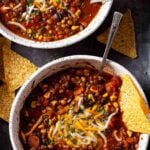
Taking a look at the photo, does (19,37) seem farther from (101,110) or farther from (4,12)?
(101,110)

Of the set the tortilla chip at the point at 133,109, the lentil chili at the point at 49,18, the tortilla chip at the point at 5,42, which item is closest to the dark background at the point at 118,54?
the tortilla chip at the point at 5,42

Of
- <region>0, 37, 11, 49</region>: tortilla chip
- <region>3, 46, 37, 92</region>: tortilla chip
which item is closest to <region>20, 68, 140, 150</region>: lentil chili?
<region>3, 46, 37, 92</region>: tortilla chip

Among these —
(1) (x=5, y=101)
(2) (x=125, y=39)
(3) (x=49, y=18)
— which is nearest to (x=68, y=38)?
(3) (x=49, y=18)

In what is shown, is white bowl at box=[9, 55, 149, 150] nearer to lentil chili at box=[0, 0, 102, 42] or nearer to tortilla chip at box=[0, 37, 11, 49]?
lentil chili at box=[0, 0, 102, 42]

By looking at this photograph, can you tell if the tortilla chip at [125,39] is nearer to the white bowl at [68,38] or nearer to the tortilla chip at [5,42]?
the white bowl at [68,38]

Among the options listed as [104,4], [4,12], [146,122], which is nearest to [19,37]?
[4,12]

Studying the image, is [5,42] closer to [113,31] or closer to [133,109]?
[113,31]
